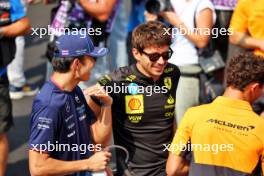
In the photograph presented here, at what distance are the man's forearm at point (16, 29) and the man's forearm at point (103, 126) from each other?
4.62 feet

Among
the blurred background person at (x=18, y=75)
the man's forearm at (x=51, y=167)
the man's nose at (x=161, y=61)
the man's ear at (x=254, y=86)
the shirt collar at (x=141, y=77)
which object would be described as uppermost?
the man's nose at (x=161, y=61)

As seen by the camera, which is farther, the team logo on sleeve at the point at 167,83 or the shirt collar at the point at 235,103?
the team logo on sleeve at the point at 167,83

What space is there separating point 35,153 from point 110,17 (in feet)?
7.11

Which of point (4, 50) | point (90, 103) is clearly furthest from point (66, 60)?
point (4, 50)

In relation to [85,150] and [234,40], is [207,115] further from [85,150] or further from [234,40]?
[234,40]

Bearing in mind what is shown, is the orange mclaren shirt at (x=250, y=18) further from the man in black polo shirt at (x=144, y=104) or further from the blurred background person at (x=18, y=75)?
the blurred background person at (x=18, y=75)

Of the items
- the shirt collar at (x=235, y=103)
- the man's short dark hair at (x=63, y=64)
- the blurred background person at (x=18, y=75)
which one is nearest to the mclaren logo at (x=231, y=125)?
the shirt collar at (x=235, y=103)

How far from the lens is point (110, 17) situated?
4.96 meters

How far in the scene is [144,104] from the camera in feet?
11.8

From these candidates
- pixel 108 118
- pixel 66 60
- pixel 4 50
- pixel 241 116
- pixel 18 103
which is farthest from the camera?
pixel 18 103

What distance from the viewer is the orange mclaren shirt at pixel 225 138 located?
9.56 feet

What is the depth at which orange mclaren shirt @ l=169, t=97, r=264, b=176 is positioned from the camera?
9.56 ft

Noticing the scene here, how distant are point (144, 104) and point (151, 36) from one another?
0.46m

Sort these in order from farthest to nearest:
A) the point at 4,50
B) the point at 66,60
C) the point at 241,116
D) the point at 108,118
A: 1. the point at 4,50
2. the point at 108,118
3. the point at 66,60
4. the point at 241,116
